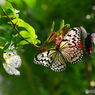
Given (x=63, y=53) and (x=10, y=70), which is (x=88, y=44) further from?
(x=10, y=70)

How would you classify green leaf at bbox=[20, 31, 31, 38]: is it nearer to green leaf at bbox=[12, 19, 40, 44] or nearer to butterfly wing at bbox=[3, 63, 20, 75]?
green leaf at bbox=[12, 19, 40, 44]

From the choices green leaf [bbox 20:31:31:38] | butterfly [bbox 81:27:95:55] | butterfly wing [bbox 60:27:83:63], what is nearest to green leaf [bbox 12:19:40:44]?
green leaf [bbox 20:31:31:38]

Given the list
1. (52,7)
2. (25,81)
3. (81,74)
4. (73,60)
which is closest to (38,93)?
(25,81)

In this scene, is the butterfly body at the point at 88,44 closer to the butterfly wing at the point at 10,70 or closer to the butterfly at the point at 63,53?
the butterfly at the point at 63,53

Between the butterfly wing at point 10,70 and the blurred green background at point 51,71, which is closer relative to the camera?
the butterfly wing at point 10,70

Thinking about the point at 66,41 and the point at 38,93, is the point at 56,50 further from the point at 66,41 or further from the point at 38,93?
the point at 38,93

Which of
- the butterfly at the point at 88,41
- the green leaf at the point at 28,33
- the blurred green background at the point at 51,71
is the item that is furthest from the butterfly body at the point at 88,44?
the blurred green background at the point at 51,71

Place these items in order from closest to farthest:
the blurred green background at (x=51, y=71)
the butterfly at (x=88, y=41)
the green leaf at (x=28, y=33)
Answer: the green leaf at (x=28, y=33), the butterfly at (x=88, y=41), the blurred green background at (x=51, y=71)

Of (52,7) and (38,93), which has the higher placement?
(52,7)
